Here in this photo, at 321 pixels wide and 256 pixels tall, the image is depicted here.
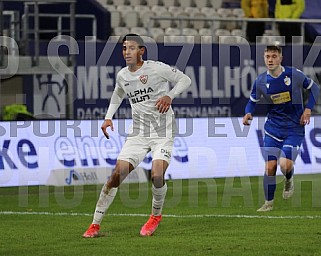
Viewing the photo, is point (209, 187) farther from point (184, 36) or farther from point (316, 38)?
point (316, 38)

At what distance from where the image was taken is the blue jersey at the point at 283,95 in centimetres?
1519

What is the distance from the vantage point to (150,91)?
12133mm

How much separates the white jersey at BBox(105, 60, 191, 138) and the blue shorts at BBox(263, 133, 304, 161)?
346 centimetres

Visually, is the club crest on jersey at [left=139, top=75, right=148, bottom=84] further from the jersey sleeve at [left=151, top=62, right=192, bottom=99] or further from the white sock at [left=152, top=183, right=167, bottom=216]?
the white sock at [left=152, top=183, right=167, bottom=216]

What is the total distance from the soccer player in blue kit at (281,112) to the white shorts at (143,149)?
3067 mm

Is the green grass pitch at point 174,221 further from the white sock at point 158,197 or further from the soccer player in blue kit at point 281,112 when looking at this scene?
the soccer player in blue kit at point 281,112

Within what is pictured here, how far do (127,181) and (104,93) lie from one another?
4.84m

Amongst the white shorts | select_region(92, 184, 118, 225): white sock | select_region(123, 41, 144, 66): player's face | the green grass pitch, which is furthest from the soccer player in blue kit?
select_region(92, 184, 118, 225): white sock

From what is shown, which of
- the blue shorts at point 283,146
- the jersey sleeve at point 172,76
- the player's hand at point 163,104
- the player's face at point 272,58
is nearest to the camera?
the player's hand at point 163,104

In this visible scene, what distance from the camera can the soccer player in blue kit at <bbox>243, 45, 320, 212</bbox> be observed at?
1508 cm

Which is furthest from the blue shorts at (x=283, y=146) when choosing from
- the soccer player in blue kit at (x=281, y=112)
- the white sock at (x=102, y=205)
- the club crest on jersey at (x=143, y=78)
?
the white sock at (x=102, y=205)

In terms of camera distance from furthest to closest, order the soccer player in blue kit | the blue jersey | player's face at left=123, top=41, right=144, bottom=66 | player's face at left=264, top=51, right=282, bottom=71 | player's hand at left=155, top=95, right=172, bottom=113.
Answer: the blue jersey
the soccer player in blue kit
player's face at left=264, top=51, right=282, bottom=71
player's face at left=123, top=41, right=144, bottom=66
player's hand at left=155, top=95, right=172, bottom=113

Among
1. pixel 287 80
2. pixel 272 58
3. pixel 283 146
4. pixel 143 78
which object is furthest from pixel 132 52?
pixel 283 146

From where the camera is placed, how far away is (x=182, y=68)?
25.8 m
